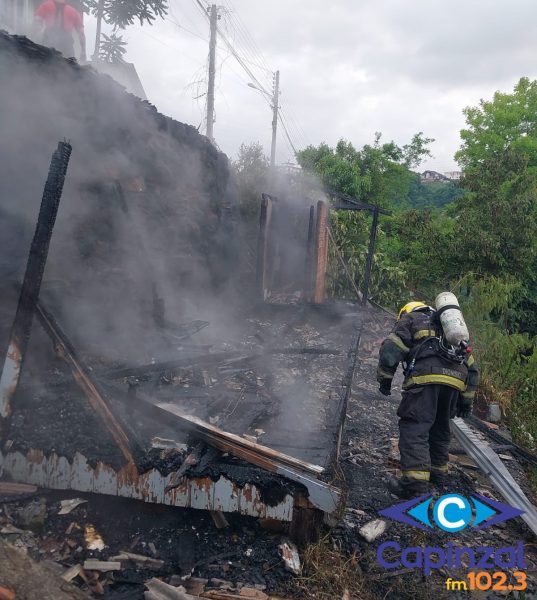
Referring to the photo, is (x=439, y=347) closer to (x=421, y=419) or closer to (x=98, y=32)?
(x=421, y=419)

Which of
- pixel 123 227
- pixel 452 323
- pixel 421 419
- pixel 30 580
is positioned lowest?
pixel 30 580

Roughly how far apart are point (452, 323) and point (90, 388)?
2.88 metres

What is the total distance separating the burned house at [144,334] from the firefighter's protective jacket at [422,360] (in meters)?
0.85

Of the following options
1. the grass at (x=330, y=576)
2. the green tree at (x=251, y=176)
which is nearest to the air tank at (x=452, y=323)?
the grass at (x=330, y=576)

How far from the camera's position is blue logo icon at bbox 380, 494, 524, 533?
342cm

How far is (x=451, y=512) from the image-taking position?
11.8 ft

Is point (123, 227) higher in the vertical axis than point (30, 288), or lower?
higher

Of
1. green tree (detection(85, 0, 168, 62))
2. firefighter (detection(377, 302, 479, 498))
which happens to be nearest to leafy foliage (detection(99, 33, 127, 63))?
green tree (detection(85, 0, 168, 62))

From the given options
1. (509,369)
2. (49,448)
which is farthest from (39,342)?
(509,369)

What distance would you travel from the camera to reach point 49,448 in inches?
120

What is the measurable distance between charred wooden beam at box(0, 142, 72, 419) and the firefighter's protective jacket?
281 cm

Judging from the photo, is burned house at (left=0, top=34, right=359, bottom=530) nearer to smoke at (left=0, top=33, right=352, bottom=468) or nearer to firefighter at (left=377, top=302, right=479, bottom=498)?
smoke at (left=0, top=33, right=352, bottom=468)

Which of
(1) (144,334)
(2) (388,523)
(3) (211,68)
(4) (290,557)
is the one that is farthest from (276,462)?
(3) (211,68)

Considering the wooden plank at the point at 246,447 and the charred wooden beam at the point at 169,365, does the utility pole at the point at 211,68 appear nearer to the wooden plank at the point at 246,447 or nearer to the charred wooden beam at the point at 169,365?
the charred wooden beam at the point at 169,365
